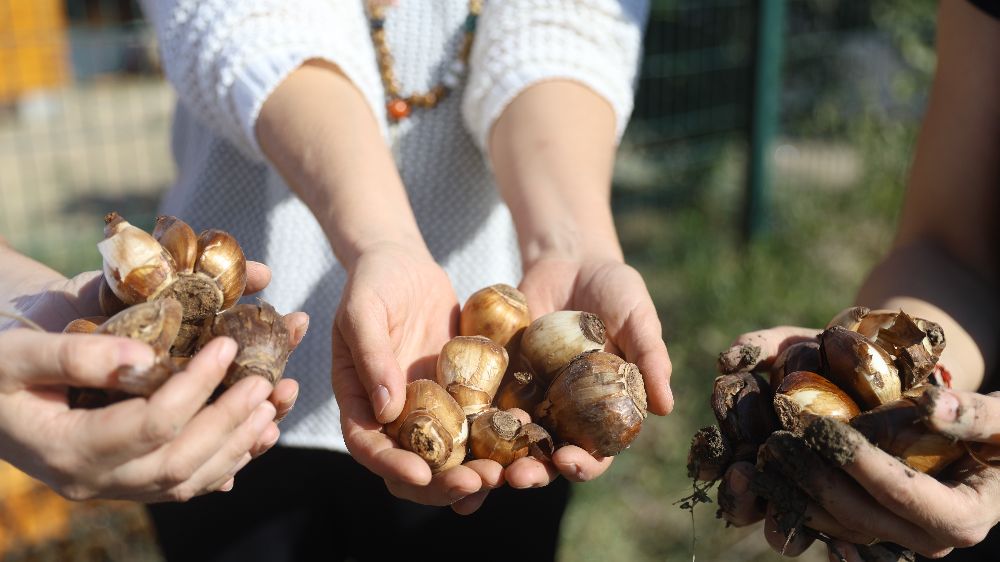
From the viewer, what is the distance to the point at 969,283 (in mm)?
1964

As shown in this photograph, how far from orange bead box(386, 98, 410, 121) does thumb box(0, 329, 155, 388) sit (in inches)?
38.8

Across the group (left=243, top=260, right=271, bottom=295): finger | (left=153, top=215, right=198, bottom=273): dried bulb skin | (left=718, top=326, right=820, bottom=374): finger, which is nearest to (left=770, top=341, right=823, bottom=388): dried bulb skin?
(left=718, top=326, right=820, bottom=374): finger

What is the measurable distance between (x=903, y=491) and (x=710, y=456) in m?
0.32

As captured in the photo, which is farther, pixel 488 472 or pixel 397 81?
pixel 397 81

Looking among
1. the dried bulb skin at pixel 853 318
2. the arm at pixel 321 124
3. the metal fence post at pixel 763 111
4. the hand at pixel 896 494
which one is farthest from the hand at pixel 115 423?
the metal fence post at pixel 763 111

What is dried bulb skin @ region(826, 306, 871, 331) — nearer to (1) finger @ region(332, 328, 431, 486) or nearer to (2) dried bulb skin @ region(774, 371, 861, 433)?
(2) dried bulb skin @ region(774, 371, 861, 433)

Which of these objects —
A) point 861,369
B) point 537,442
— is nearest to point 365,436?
point 537,442

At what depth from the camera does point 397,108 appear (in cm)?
208

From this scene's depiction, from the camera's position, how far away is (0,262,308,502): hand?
1211mm

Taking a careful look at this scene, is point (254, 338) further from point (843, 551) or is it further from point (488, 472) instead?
point (843, 551)

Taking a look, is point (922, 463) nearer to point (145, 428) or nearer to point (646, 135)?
point (145, 428)

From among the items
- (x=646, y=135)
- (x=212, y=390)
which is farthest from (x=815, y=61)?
(x=212, y=390)

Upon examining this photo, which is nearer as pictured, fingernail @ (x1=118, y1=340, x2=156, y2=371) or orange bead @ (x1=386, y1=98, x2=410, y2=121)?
fingernail @ (x1=118, y1=340, x2=156, y2=371)

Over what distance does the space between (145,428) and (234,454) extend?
0.15 meters
